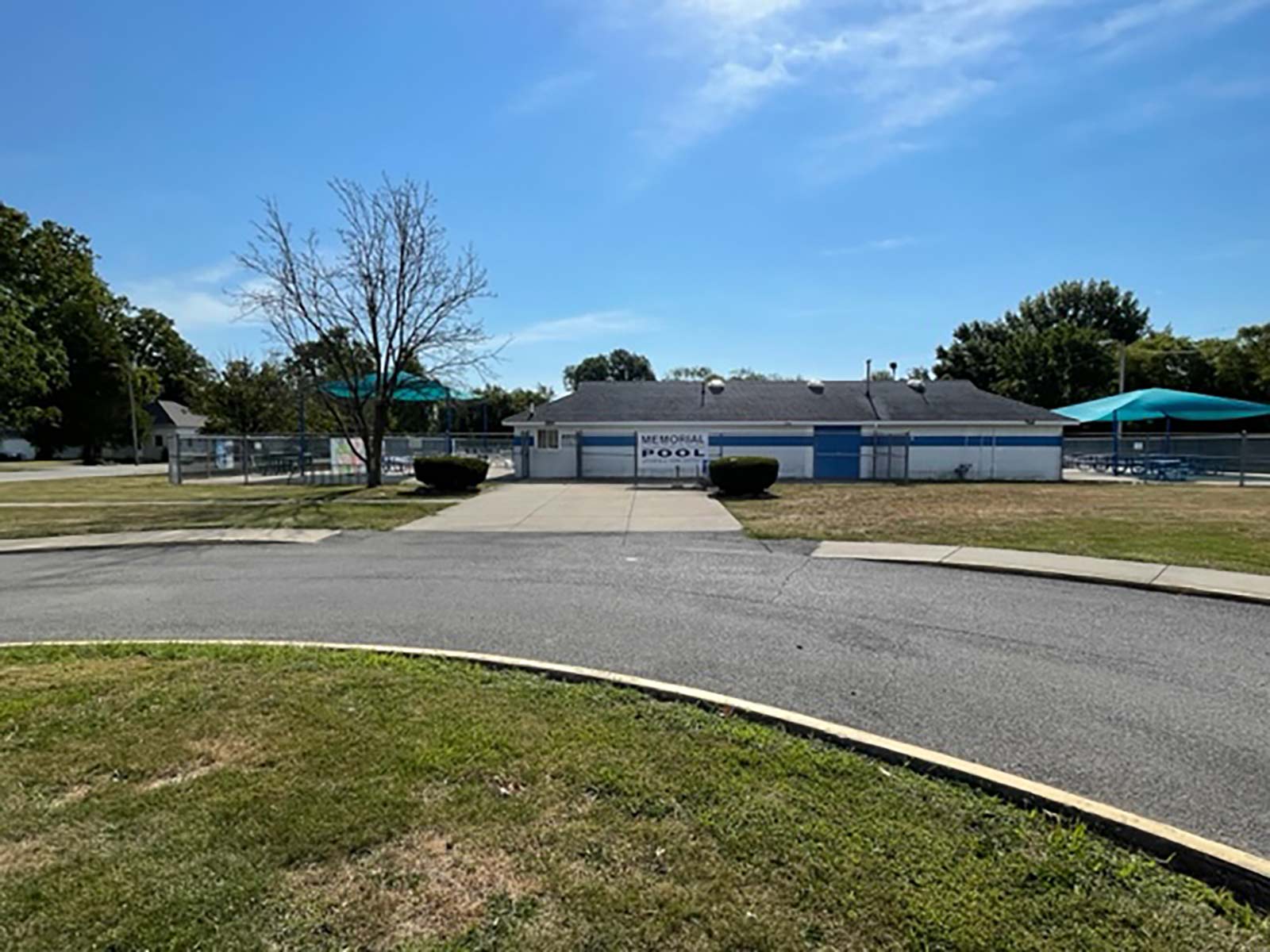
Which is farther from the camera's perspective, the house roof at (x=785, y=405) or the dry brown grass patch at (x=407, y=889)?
the house roof at (x=785, y=405)

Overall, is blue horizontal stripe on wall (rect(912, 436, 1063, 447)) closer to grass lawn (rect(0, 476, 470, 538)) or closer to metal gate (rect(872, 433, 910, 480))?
metal gate (rect(872, 433, 910, 480))

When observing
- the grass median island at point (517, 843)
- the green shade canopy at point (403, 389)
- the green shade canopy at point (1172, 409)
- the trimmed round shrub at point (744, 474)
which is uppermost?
the green shade canopy at point (403, 389)

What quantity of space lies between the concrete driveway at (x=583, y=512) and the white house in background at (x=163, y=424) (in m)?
54.3

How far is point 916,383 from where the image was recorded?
3403cm

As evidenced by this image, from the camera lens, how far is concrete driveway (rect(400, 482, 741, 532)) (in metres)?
14.3

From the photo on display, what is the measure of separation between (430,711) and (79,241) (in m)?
68.4

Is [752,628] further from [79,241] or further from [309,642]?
[79,241]

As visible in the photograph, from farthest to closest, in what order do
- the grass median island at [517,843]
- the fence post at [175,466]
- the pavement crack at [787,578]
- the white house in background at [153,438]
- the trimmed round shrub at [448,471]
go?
the white house in background at [153,438] < the fence post at [175,466] < the trimmed round shrub at [448,471] < the pavement crack at [787,578] < the grass median island at [517,843]

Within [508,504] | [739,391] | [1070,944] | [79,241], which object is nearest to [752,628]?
[1070,944]

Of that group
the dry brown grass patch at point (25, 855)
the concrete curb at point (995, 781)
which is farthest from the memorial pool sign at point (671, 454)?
the dry brown grass patch at point (25, 855)

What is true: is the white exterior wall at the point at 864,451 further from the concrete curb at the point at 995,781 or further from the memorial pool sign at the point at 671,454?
the concrete curb at the point at 995,781

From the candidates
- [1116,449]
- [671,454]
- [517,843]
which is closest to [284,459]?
[671,454]

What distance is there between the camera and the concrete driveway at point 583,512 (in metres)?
14.3

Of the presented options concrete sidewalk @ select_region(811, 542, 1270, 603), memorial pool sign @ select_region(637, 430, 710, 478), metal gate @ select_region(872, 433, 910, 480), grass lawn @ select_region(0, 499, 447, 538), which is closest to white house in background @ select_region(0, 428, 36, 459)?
grass lawn @ select_region(0, 499, 447, 538)
